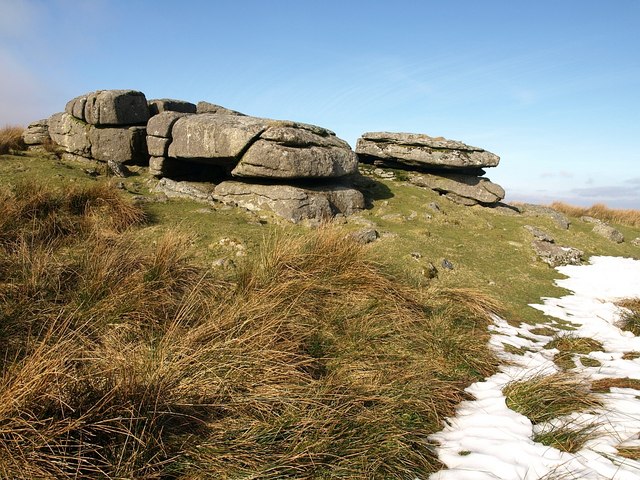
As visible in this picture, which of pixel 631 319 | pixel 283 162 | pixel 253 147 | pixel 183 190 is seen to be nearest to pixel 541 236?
pixel 631 319

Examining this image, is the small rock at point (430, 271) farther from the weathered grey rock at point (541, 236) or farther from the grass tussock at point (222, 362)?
the weathered grey rock at point (541, 236)

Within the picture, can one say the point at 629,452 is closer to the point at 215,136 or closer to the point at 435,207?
the point at 215,136

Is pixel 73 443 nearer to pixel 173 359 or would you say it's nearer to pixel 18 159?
pixel 173 359

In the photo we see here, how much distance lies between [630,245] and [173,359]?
1815 centimetres

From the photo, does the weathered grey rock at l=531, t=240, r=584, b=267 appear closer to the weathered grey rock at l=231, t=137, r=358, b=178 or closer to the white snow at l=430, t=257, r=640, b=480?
the white snow at l=430, t=257, r=640, b=480

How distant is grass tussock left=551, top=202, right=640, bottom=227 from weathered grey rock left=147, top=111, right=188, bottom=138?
2068cm

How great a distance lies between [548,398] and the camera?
13.1ft

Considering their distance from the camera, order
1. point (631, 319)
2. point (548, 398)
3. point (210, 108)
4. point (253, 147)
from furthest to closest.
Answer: point (210, 108) → point (253, 147) → point (631, 319) → point (548, 398)

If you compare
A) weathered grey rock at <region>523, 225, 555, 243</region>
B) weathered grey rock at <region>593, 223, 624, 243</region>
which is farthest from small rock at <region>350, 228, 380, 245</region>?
weathered grey rock at <region>593, 223, 624, 243</region>

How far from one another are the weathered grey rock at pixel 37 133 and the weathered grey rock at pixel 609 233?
2222 centimetres

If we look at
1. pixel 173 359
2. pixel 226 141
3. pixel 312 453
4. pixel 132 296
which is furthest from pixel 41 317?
pixel 226 141

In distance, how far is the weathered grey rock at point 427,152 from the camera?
1636cm

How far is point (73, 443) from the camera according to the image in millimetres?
2568

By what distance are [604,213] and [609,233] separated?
736 cm
